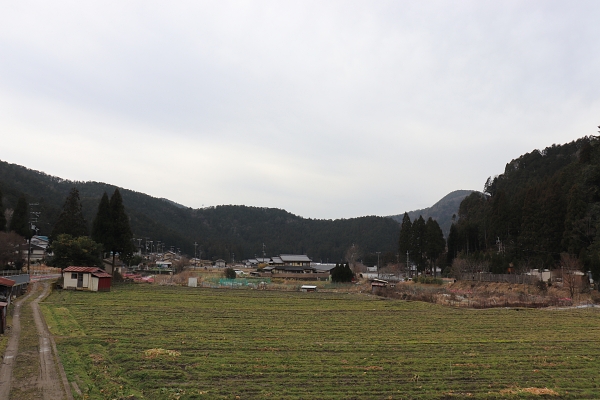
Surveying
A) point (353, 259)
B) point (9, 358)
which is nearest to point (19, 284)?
point (9, 358)

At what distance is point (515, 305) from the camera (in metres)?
30.3

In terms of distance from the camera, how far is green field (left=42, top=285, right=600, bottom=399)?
1013 cm

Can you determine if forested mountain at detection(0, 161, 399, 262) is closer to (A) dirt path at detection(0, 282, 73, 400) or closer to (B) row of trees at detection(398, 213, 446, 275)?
(B) row of trees at detection(398, 213, 446, 275)

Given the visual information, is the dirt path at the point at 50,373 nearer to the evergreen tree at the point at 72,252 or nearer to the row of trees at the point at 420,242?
the evergreen tree at the point at 72,252

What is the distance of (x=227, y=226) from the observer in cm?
17475

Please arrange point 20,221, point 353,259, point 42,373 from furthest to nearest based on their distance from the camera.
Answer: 1. point 353,259
2. point 20,221
3. point 42,373

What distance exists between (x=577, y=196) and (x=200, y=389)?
44.6m

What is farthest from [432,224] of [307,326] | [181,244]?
[181,244]

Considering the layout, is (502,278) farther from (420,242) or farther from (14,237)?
(14,237)

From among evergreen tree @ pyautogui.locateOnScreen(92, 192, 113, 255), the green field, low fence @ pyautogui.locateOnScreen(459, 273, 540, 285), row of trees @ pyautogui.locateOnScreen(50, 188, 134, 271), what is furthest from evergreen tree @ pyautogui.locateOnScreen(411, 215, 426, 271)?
evergreen tree @ pyautogui.locateOnScreen(92, 192, 113, 255)

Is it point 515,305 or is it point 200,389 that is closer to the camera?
point 200,389

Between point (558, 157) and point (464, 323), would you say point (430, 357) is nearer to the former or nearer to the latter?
point (464, 323)

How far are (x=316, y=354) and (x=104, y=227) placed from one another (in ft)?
121

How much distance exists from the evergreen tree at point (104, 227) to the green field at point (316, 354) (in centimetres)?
2139
